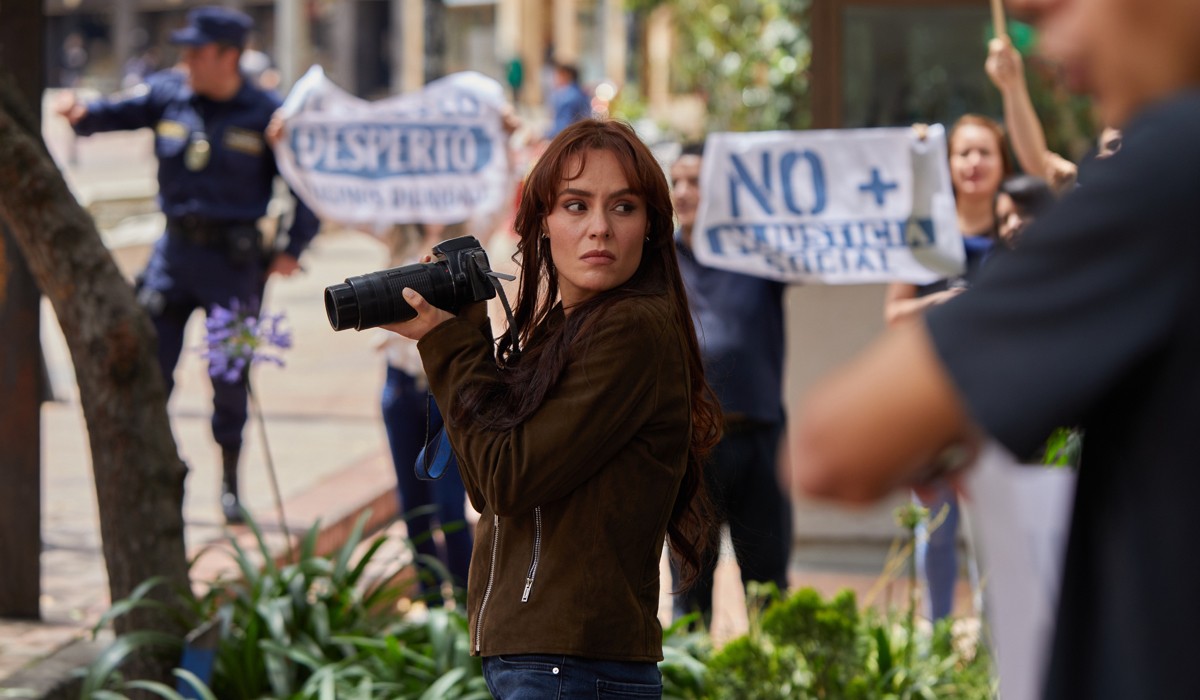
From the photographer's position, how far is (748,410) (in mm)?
4723

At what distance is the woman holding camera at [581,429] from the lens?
240cm

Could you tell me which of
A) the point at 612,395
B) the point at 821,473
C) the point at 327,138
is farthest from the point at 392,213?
A: the point at 821,473

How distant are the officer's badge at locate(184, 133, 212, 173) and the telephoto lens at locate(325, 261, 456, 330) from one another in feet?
14.1

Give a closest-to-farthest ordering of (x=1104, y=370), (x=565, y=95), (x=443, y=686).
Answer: (x=1104, y=370), (x=443, y=686), (x=565, y=95)

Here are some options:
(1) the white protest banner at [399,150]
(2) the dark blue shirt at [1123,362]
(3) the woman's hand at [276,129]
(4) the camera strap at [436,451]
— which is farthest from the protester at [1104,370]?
(3) the woman's hand at [276,129]

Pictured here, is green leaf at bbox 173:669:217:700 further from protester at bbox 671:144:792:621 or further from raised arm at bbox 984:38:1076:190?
raised arm at bbox 984:38:1076:190

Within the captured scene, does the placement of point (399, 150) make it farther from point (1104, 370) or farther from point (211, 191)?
point (1104, 370)

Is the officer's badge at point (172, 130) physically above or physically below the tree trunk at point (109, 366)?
above

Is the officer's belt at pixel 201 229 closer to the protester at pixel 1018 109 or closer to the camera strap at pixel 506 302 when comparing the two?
the protester at pixel 1018 109

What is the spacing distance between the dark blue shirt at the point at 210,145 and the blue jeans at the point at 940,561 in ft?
9.80

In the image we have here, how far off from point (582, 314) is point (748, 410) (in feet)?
7.40

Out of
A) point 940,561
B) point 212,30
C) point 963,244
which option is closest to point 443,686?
point 940,561

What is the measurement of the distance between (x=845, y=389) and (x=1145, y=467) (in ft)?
0.82

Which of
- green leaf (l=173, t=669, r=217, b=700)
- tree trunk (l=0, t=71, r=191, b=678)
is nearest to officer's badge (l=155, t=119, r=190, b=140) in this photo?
tree trunk (l=0, t=71, r=191, b=678)
